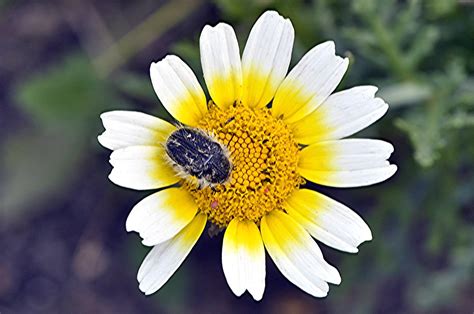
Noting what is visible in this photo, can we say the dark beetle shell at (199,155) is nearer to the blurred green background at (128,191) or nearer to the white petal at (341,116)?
the white petal at (341,116)

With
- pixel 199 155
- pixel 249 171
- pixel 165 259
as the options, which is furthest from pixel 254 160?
pixel 165 259

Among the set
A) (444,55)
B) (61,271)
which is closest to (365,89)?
(444,55)

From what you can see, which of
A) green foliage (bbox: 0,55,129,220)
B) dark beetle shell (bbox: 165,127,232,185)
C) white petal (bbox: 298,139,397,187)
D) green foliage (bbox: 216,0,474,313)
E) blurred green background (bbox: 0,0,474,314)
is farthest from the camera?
green foliage (bbox: 0,55,129,220)

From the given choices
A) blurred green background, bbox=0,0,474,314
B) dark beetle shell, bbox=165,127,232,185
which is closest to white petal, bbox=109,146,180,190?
A: dark beetle shell, bbox=165,127,232,185

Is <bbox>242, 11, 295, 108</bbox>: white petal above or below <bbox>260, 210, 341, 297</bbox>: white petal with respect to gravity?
above

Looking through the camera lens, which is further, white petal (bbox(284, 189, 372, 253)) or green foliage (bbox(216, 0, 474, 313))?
green foliage (bbox(216, 0, 474, 313))

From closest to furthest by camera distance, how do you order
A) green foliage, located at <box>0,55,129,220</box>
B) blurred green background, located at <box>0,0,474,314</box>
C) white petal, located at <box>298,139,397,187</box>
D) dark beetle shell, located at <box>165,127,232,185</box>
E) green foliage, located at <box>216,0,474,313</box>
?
dark beetle shell, located at <box>165,127,232,185</box> < white petal, located at <box>298,139,397,187</box> < green foliage, located at <box>216,0,474,313</box> < blurred green background, located at <box>0,0,474,314</box> < green foliage, located at <box>0,55,129,220</box>

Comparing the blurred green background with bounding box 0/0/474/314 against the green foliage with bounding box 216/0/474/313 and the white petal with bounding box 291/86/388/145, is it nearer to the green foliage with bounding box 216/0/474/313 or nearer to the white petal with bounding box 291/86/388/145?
the green foliage with bounding box 216/0/474/313
